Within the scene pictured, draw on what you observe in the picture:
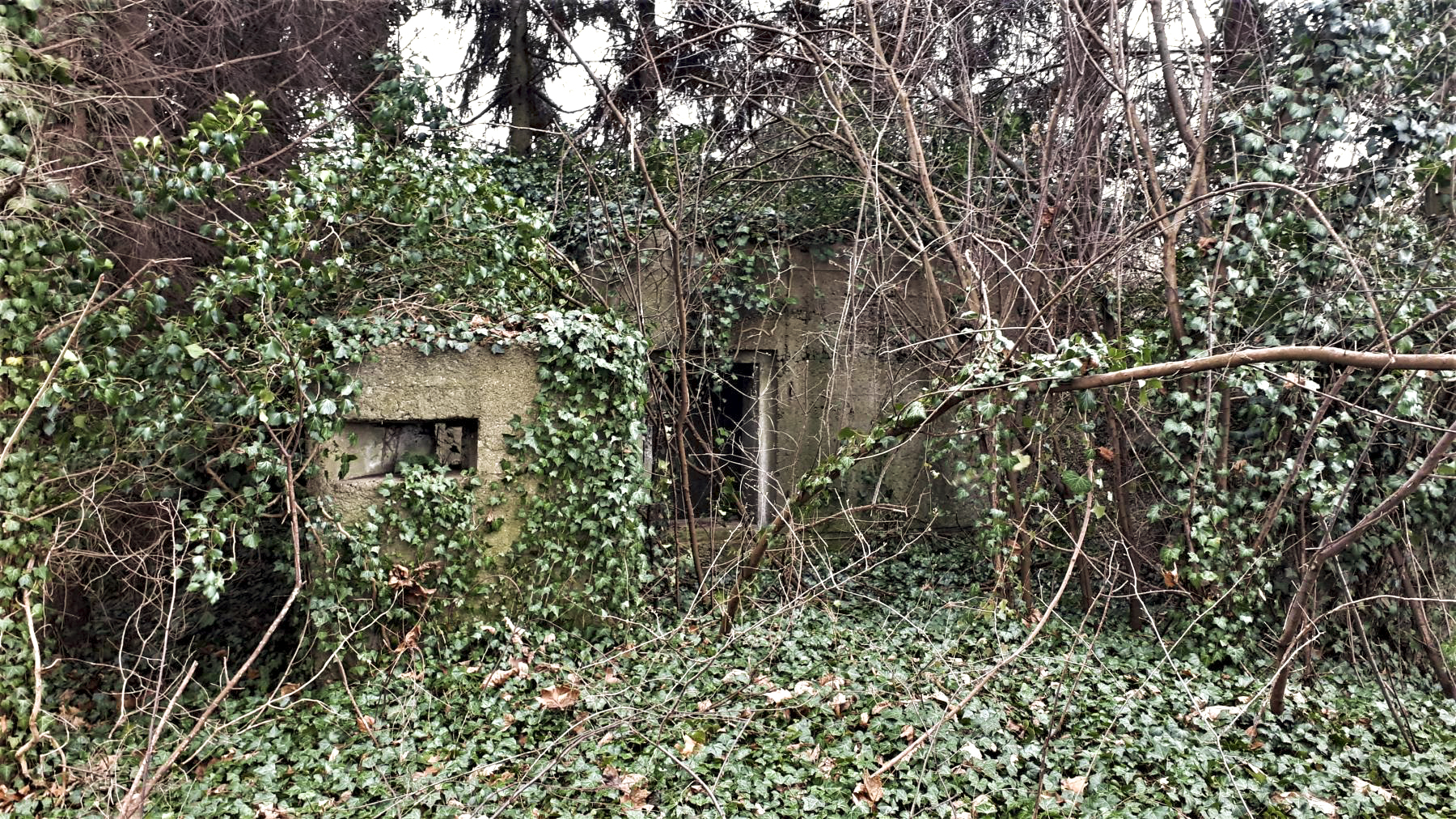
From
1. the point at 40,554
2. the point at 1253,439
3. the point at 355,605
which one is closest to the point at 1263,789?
the point at 1253,439

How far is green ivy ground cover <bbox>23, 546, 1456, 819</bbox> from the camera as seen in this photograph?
11.7 ft

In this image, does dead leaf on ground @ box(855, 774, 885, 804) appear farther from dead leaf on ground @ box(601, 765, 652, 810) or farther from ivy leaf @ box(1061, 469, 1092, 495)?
ivy leaf @ box(1061, 469, 1092, 495)

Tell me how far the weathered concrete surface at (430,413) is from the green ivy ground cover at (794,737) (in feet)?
2.81

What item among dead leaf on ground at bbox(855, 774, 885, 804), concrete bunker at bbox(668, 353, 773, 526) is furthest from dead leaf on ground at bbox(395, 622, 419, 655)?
concrete bunker at bbox(668, 353, 773, 526)

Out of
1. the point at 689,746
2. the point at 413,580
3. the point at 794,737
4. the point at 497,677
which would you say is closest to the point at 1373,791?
the point at 794,737

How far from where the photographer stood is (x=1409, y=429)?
4.85 metres

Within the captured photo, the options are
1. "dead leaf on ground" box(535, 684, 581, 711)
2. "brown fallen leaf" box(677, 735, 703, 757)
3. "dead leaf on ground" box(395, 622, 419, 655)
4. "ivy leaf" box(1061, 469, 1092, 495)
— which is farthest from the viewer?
"dead leaf on ground" box(395, 622, 419, 655)

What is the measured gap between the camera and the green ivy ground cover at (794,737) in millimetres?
3557

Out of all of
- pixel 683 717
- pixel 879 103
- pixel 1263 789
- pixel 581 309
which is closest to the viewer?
pixel 1263 789

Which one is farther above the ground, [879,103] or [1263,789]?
[879,103]

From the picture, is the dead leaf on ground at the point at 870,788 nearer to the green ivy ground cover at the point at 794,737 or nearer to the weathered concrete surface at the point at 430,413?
the green ivy ground cover at the point at 794,737

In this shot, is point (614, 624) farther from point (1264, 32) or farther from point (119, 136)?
point (1264, 32)

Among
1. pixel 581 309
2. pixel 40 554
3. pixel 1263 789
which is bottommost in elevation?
pixel 1263 789

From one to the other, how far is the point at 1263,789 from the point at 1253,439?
7.23ft
